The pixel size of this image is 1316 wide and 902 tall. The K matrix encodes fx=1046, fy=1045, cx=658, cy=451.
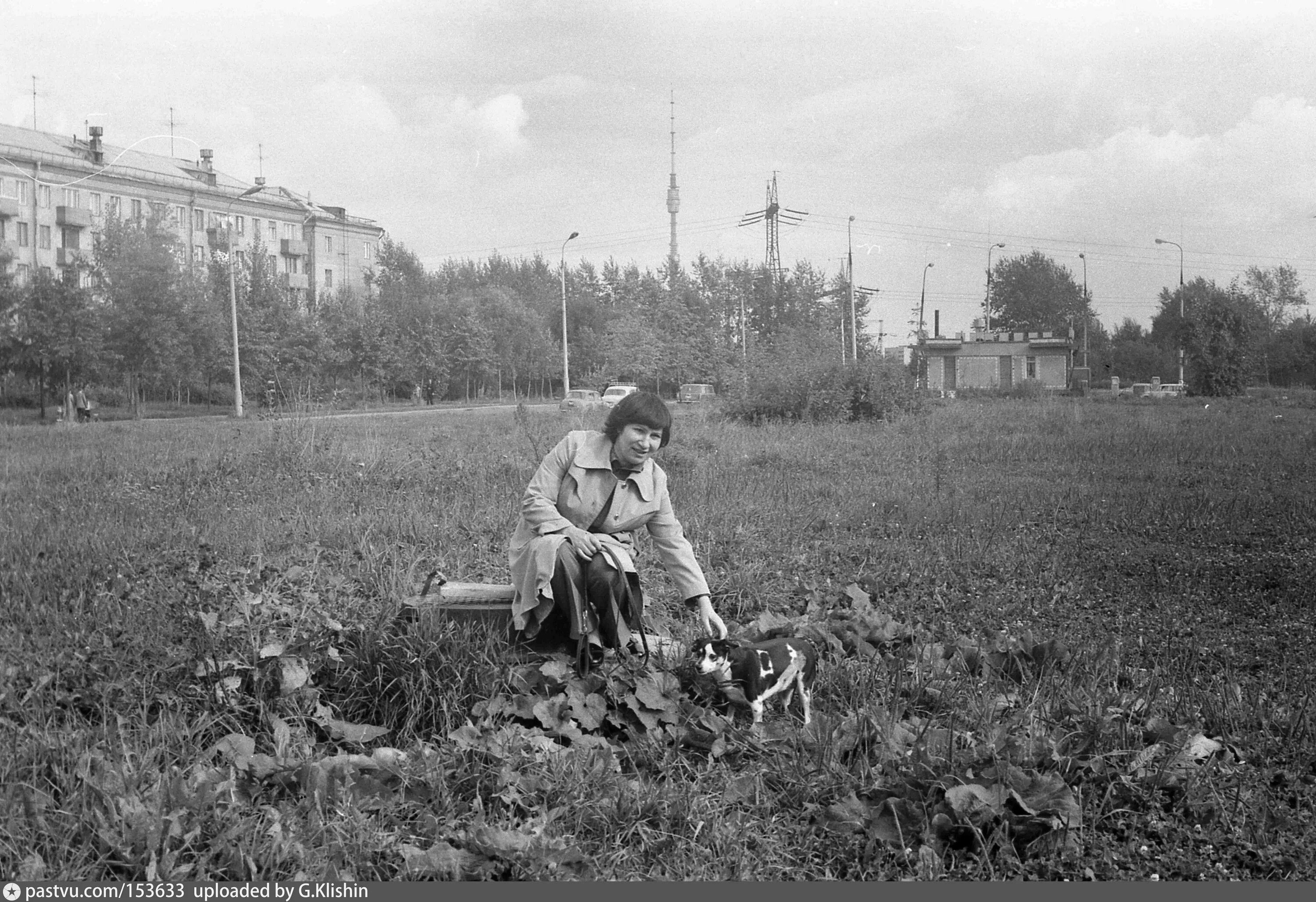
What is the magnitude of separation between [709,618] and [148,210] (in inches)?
1050

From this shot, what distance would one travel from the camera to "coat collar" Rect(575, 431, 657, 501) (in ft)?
14.2

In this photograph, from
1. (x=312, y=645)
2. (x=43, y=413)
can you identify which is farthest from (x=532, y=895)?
(x=43, y=413)

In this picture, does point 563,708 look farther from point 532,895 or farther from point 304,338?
point 304,338

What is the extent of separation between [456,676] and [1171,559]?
5708mm

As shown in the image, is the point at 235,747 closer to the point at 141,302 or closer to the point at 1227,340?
the point at 141,302

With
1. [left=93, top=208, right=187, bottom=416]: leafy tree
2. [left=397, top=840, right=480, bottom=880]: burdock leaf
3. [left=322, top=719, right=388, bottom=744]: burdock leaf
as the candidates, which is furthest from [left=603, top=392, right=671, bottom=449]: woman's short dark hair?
[left=93, top=208, right=187, bottom=416]: leafy tree

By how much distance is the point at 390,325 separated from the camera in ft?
105

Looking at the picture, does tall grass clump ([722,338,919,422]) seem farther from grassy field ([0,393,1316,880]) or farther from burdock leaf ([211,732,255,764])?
burdock leaf ([211,732,255,764])

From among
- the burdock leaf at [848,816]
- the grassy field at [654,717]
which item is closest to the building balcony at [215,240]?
the grassy field at [654,717]

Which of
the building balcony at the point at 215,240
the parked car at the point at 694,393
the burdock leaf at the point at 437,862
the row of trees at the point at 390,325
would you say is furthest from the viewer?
the parked car at the point at 694,393

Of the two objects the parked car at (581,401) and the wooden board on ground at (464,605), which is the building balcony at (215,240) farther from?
the wooden board on ground at (464,605)

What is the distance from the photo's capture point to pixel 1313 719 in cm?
410

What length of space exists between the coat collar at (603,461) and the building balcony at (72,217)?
26.0 m

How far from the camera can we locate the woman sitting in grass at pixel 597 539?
419cm
